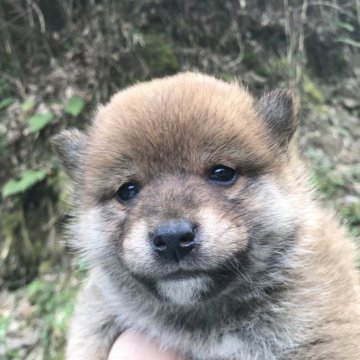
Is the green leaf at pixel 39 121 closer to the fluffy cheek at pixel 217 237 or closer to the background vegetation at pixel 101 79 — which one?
the background vegetation at pixel 101 79

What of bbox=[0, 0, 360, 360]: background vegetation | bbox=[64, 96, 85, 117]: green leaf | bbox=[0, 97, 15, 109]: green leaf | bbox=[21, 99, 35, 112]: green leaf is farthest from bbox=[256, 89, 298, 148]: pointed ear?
bbox=[0, 97, 15, 109]: green leaf

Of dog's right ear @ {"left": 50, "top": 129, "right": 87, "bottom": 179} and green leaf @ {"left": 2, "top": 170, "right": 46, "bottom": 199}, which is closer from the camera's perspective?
dog's right ear @ {"left": 50, "top": 129, "right": 87, "bottom": 179}

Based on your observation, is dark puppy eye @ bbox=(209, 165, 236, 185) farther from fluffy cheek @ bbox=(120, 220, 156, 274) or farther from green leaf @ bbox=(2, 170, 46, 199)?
green leaf @ bbox=(2, 170, 46, 199)

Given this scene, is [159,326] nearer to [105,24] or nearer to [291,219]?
[291,219]

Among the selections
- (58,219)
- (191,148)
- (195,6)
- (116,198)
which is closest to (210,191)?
(191,148)

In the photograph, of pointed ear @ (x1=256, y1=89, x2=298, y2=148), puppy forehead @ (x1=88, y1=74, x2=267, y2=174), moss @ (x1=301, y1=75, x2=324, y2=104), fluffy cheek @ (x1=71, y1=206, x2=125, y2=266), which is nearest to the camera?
puppy forehead @ (x1=88, y1=74, x2=267, y2=174)

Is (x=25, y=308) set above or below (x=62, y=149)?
below
